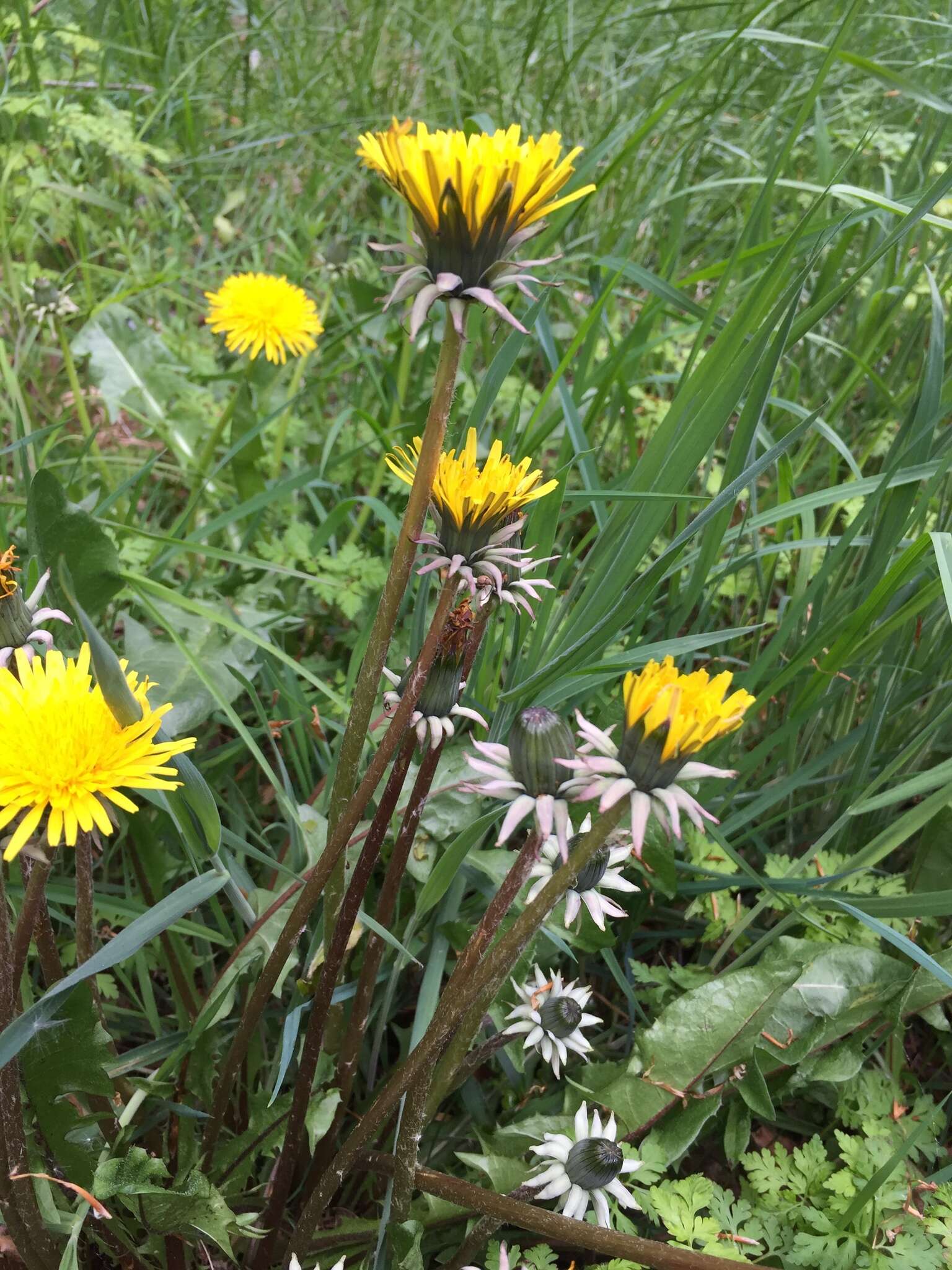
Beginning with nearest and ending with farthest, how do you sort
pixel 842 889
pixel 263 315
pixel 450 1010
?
pixel 450 1010 → pixel 842 889 → pixel 263 315

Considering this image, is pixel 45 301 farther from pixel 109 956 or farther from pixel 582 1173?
pixel 582 1173

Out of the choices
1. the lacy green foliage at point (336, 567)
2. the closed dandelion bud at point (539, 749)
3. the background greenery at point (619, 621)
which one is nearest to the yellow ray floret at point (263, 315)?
the background greenery at point (619, 621)

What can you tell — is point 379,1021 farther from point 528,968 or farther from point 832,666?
point 832,666

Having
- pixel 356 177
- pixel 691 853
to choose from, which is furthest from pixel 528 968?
pixel 356 177

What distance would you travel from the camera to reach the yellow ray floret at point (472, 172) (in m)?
0.81

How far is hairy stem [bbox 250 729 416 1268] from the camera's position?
116 cm

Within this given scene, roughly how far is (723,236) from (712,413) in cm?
221

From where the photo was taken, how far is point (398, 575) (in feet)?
3.23

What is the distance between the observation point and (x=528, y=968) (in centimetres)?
143

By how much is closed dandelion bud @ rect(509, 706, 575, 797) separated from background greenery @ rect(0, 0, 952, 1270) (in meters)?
0.30

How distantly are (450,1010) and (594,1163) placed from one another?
12.3 inches

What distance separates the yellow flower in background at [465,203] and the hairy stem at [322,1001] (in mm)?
517

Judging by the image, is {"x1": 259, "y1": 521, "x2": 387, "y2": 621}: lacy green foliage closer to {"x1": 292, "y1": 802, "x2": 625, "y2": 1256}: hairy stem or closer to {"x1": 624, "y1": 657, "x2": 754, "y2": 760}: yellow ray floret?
{"x1": 292, "y1": 802, "x2": 625, "y2": 1256}: hairy stem

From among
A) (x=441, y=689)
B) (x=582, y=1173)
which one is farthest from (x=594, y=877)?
(x=582, y=1173)
